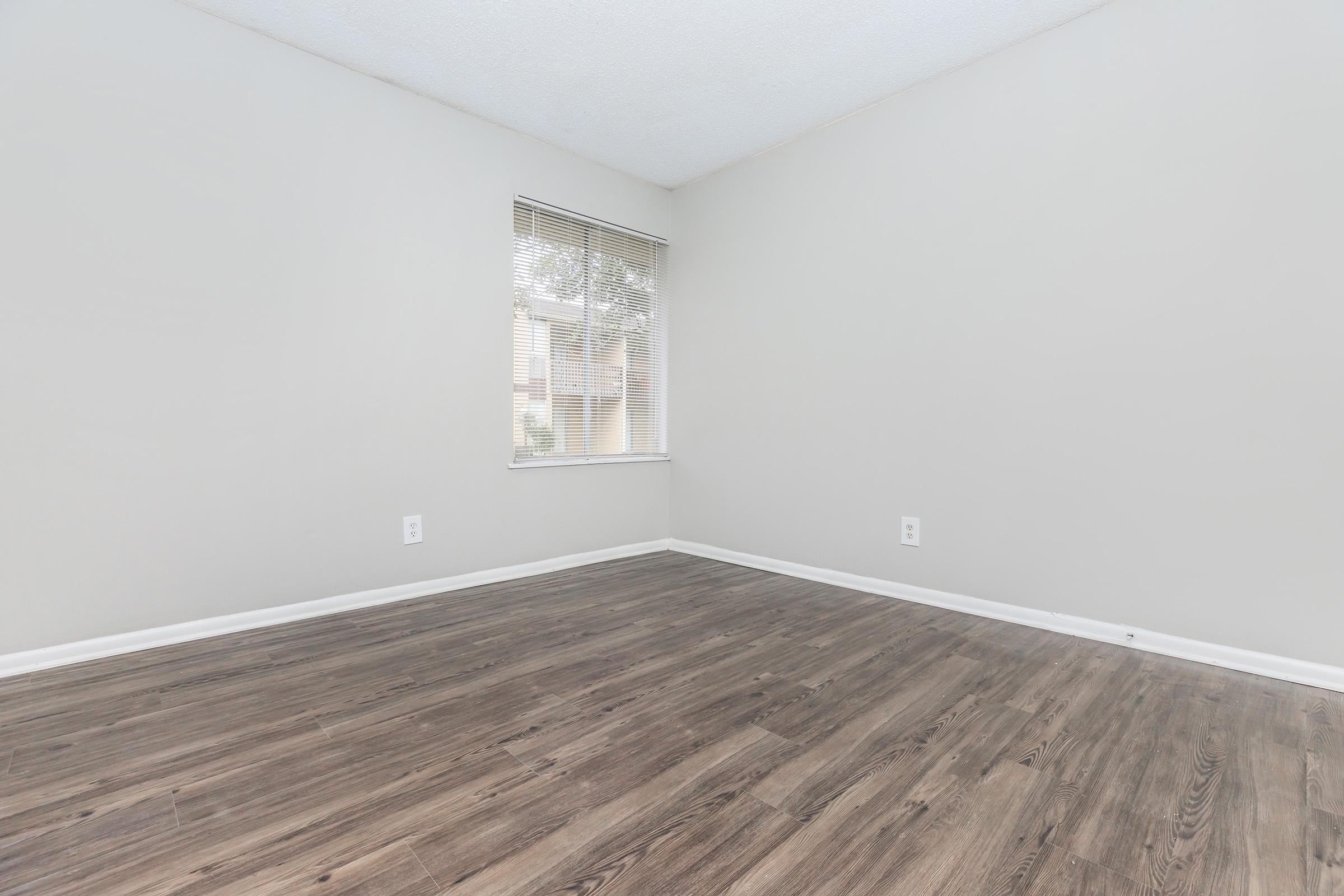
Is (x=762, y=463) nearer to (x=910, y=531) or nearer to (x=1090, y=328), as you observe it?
(x=910, y=531)

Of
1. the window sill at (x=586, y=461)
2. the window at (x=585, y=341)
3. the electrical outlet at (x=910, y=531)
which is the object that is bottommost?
the electrical outlet at (x=910, y=531)

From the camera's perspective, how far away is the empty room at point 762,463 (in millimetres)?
1311

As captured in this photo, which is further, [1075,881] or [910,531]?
[910,531]

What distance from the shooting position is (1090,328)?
95.6 inches

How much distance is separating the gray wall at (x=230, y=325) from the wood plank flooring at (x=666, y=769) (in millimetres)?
399

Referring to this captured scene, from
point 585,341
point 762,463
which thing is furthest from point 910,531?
point 585,341

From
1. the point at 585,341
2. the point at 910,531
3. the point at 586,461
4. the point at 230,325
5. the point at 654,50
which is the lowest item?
the point at 910,531

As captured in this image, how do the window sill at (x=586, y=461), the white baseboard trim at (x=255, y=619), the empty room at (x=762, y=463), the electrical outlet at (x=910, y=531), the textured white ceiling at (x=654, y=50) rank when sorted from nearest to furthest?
1. the empty room at (x=762, y=463)
2. the white baseboard trim at (x=255, y=619)
3. the textured white ceiling at (x=654, y=50)
4. the electrical outlet at (x=910, y=531)
5. the window sill at (x=586, y=461)

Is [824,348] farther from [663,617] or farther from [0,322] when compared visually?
[0,322]

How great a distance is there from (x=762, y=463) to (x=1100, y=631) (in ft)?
6.00

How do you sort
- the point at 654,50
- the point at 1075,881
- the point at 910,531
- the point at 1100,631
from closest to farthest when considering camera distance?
the point at 1075,881
the point at 1100,631
the point at 654,50
the point at 910,531

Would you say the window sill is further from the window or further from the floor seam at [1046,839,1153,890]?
the floor seam at [1046,839,1153,890]

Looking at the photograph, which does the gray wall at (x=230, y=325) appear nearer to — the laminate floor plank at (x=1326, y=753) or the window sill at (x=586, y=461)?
the window sill at (x=586, y=461)

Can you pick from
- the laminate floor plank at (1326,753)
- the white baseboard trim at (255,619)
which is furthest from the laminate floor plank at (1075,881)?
the white baseboard trim at (255,619)
